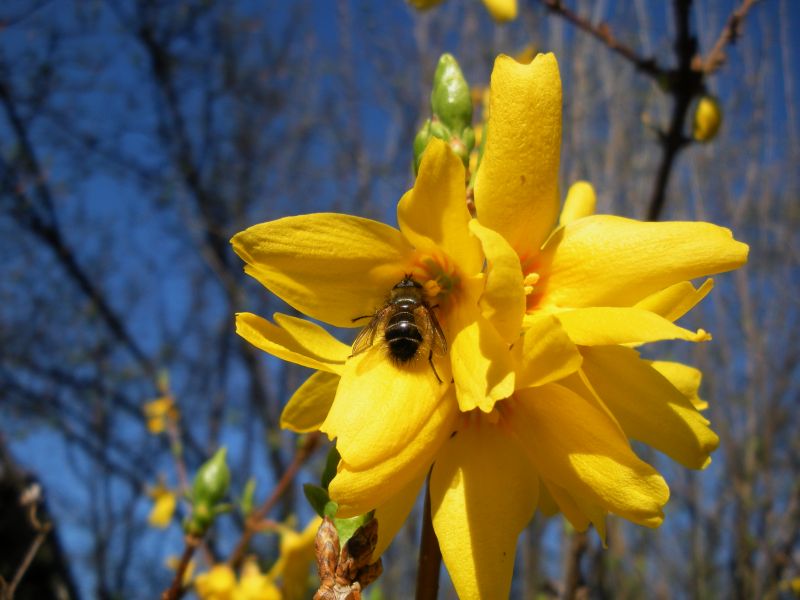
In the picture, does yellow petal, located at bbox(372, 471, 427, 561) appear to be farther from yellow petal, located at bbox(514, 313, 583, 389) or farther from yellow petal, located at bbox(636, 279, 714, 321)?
yellow petal, located at bbox(636, 279, 714, 321)

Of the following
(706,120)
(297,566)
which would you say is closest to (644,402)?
(297,566)

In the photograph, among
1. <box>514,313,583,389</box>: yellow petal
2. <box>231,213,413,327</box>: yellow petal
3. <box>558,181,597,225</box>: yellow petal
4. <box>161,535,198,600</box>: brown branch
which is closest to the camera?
<box>514,313,583,389</box>: yellow petal

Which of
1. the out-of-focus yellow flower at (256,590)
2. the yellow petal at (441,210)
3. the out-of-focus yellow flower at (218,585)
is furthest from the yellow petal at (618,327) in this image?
the out-of-focus yellow flower at (218,585)

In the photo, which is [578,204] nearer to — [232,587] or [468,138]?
[468,138]

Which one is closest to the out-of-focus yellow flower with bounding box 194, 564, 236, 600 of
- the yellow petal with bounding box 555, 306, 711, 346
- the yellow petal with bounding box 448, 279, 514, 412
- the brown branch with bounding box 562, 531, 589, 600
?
the brown branch with bounding box 562, 531, 589, 600

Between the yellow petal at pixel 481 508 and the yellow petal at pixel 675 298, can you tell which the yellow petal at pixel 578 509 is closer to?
the yellow petal at pixel 481 508

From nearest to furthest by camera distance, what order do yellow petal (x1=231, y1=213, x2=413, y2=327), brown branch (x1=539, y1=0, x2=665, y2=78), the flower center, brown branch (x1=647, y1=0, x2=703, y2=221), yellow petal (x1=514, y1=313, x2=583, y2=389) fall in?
yellow petal (x1=514, y1=313, x2=583, y2=389) → yellow petal (x1=231, y1=213, x2=413, y2=327) → the flower center → brown branch (x1=647, y1=0, x2=703, y2=221) → brown branch (x1=539, y1=0, x2=665, y2=78)

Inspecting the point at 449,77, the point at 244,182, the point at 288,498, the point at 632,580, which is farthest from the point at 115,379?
the point at 449,77
